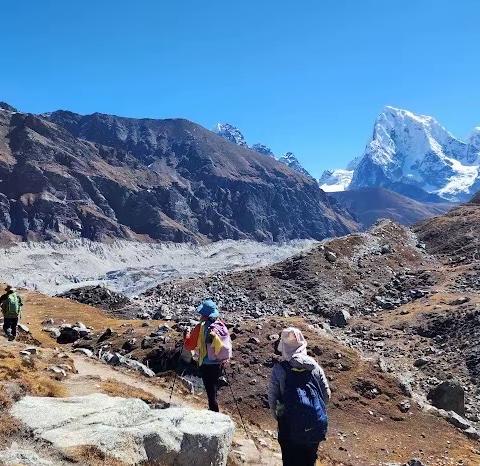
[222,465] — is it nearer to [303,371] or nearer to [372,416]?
[303,371]

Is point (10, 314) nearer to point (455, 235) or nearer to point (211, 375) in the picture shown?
point (211, 375)

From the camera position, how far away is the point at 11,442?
8047mm

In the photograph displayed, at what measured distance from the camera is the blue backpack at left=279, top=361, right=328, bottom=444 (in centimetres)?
723

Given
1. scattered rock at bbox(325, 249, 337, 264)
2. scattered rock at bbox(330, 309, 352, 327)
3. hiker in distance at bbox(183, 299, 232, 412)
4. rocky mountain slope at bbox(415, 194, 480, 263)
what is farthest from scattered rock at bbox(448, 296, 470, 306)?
hiker in distance at bbox(183, 299, 232, 412)

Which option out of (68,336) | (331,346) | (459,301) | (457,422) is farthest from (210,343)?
(459,301)

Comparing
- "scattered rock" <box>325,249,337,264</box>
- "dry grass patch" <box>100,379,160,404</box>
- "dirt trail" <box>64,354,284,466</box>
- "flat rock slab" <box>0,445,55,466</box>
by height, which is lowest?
"dirt trail" <box>64,354,284,466</box>

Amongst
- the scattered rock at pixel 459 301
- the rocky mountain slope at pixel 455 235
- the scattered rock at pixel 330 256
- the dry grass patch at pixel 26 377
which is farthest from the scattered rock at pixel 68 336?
the rocky mountain slope at pixel 455 235

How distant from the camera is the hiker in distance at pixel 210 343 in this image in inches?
433

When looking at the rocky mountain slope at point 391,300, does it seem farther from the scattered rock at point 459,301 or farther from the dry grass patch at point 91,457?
the dry grass patch at point 91,457

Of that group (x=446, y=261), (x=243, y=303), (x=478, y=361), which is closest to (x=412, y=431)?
(x=478, y=361)

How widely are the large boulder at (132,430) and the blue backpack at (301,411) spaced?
1.91m

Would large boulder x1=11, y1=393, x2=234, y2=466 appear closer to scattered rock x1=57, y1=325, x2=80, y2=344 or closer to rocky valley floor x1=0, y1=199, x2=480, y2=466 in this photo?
rocky valley floor x1=0, y1=199, x2=480, y2=466

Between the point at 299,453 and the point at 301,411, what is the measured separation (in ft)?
2.21

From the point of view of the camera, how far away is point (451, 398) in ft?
77.2
